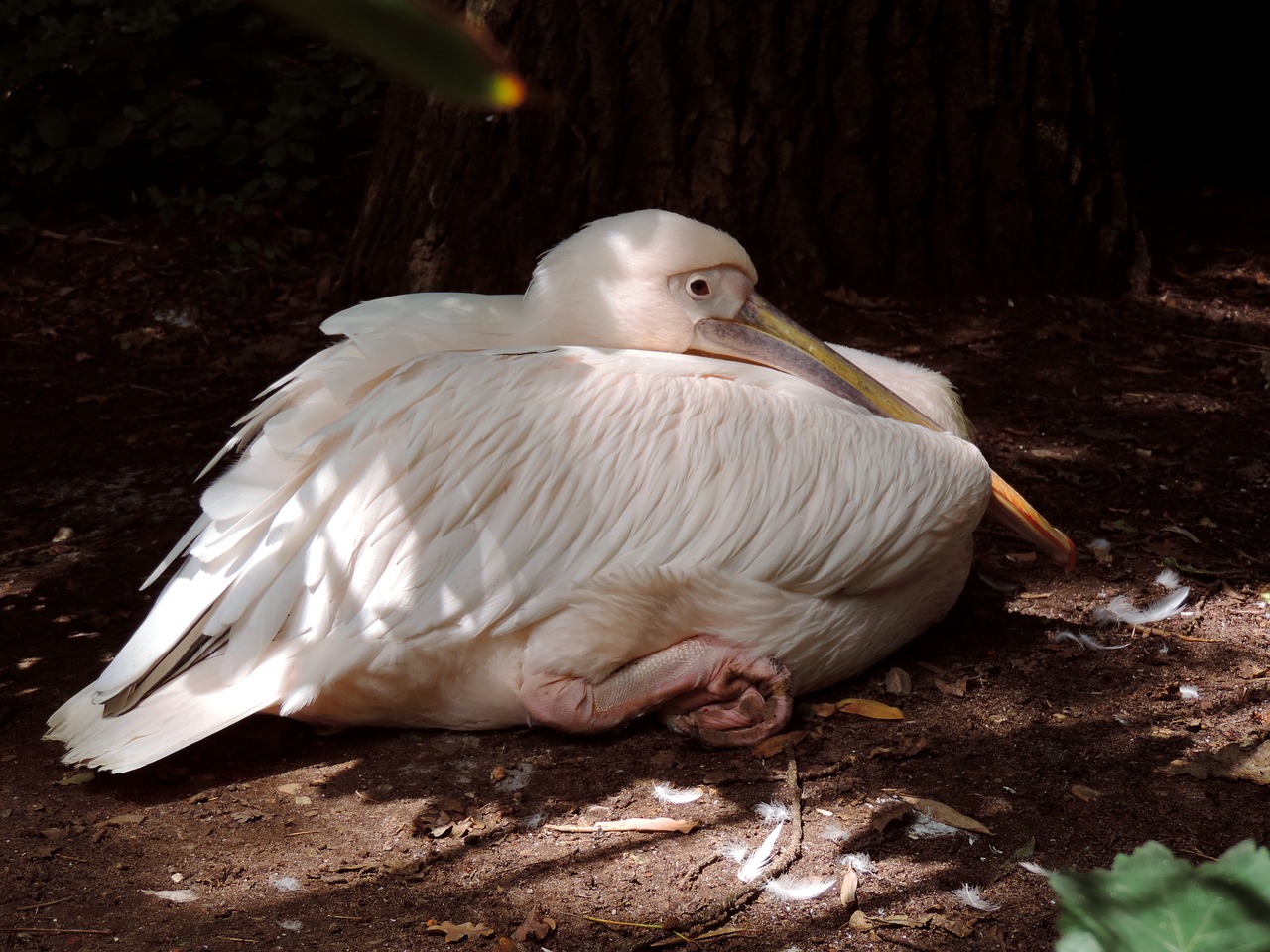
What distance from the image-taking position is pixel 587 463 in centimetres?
284

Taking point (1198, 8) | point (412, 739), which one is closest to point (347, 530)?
point (412, 739)

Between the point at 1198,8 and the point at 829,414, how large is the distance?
215 inches

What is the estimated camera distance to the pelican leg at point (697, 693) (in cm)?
280

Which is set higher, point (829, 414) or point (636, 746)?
point (829, 414)

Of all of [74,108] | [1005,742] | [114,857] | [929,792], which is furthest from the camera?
[74,108]

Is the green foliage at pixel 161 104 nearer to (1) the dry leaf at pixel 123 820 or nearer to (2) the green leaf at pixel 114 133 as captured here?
(2) the green leaf at pixel 114 133

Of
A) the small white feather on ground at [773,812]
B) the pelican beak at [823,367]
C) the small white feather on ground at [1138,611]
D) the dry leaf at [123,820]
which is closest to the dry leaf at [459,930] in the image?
the small white feather on ground at [773,812]

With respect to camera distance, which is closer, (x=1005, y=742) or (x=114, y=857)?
(x=114, y=857)

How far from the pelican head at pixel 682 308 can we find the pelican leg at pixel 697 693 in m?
0.78

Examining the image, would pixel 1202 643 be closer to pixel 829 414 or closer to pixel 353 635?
pixel 829 414

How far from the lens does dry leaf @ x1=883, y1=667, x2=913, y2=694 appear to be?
303cm

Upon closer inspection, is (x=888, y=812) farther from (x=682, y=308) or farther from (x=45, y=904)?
(x=45, y=904)

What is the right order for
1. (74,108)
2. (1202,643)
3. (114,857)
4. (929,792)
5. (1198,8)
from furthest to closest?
(1198,8), (74,108), (1202,643), (929,792), (114,857)

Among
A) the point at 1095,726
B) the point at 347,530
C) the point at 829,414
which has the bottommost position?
the point at 1095,726
